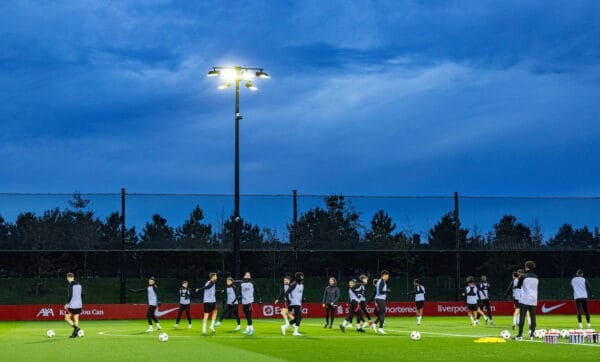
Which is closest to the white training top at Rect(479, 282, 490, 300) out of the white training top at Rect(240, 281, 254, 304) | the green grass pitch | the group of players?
the group of players

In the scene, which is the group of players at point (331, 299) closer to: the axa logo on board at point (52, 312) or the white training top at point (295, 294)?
the white training top at point (295, 294)

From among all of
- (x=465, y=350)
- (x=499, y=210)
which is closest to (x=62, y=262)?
(x=499, y=210)

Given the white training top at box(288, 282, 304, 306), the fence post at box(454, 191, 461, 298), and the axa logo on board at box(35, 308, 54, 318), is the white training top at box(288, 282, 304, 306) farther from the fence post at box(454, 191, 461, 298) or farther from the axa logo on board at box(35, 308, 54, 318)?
the fence post at box(454, 191, 461, 298)

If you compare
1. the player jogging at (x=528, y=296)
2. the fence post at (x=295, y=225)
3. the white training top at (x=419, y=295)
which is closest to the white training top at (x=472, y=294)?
the white training top at (x=419, y=295)

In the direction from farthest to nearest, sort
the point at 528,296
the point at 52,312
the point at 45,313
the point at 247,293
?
1. the point at 52,312
2. the point at 45,313
3. the point at 247,293
4. the point at 528,296

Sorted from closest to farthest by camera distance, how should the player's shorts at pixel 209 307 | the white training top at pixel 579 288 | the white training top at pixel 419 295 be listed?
1. the player's shorts at pixel 209 307
2. the white training top at pixel 579 288
3. the white training top at pixel 419 295

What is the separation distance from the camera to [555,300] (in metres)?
44.9

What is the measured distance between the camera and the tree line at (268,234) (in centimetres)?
4203

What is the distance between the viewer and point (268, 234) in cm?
4322

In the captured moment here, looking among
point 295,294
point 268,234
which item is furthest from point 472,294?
point 268,234

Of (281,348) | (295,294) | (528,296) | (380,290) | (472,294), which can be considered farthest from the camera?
(472,294)

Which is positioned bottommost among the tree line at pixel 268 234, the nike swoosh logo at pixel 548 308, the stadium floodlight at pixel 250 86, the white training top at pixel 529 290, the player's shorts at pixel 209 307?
the nike swoosh logo at pixel 548 308

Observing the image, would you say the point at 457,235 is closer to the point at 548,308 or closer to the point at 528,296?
the point at 548,308

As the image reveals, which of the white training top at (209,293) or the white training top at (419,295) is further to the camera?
the white training top at (419,295)
